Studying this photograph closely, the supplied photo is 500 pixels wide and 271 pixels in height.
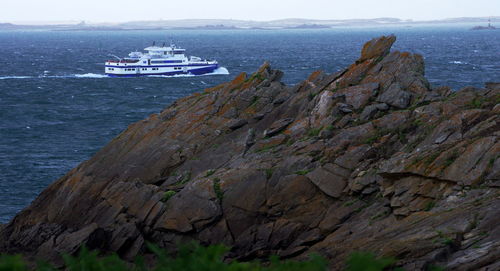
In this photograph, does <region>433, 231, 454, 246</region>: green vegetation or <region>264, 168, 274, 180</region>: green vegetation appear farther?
<region>264, 168, 274, 180</region>: green vegetation

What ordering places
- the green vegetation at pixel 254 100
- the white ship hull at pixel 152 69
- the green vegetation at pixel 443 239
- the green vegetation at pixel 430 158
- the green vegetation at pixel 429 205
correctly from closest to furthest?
1. the green vegetation at pixel 443 239
2. the green vegetation at pixel 429 205
3. the green vegetation at pixel 430 158
4. the green vegetation at pixel 254 100
5. the white ship hull at pixel 152 69

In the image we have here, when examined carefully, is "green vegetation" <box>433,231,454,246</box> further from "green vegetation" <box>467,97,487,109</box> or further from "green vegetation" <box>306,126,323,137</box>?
"green vegetation" <box>306,126,323,137</box>

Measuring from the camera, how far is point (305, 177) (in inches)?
1036

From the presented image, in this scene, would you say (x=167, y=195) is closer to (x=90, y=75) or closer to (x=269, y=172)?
(x=269, y=172)

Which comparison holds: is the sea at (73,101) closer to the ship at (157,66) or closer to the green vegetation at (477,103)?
the ship at (157,66)

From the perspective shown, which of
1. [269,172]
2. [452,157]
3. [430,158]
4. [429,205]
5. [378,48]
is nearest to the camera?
[429,205]

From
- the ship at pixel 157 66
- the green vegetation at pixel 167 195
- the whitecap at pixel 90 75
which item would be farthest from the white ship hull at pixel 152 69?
the green vegetation at pixel 167 195

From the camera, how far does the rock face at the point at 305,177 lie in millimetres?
21562

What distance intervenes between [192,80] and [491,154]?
305 ft

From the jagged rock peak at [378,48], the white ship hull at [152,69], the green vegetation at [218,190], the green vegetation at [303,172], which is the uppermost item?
the jagged rock peak at [378,48]

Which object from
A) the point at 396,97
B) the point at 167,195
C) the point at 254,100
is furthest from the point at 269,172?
the point at 254,100

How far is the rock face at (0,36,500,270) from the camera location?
21562 mm

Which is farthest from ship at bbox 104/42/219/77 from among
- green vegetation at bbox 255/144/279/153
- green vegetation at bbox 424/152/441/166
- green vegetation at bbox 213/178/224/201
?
green vegetation at bbox 424/152/441/166

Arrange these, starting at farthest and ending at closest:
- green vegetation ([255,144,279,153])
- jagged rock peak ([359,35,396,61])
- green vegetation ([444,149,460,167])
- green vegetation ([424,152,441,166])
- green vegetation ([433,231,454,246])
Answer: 1. jagged rock peak ([359,35,396,61])
2. green vegetation ([255,144,279,153])
3. green vegetation ([424,152,441,166])
4. green vegetation ([444,149,460,167])
5. green vegetation ([433,231,454,246])
